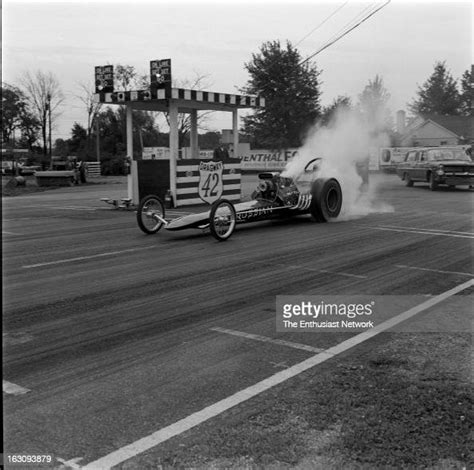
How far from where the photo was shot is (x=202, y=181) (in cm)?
1557

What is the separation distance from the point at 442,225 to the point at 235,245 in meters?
4.76

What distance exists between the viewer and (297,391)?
3646mm

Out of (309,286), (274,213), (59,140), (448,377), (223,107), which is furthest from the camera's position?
(59,140)

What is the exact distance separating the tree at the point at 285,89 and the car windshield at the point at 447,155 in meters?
11.2

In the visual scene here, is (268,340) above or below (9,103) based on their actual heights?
below

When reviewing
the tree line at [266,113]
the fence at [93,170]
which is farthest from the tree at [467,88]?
the fence at [93,170]

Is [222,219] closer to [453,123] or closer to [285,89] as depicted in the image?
[285,89]

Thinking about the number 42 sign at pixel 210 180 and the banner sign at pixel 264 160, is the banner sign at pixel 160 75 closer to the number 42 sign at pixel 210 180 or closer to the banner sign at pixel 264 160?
the number 42 sign at pixel 210 180

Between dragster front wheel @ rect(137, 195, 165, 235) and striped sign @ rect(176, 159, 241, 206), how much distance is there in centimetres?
467

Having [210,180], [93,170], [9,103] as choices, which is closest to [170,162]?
[210,180]

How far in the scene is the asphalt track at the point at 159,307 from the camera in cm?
336

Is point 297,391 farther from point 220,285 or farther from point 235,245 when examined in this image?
point 235,245

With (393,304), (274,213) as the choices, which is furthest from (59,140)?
(393,304)

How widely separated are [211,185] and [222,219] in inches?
252
